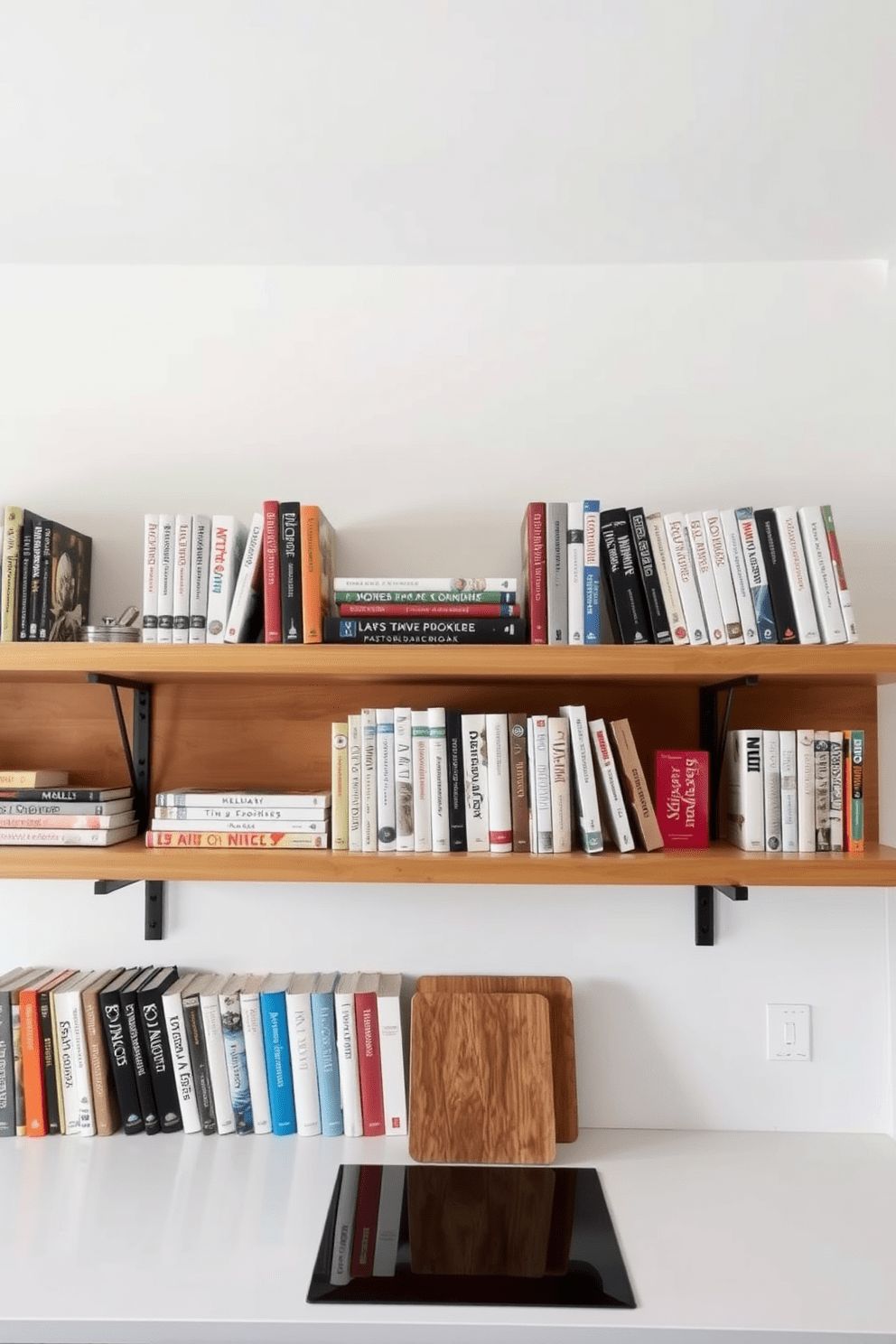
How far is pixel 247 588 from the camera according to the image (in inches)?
60.0

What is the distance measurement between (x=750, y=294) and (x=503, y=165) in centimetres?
59

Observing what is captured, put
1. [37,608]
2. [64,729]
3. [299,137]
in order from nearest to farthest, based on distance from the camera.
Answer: [299,137]
[37,608]
[64,729]

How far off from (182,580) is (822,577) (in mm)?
1067

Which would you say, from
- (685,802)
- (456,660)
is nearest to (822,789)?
(685,802)

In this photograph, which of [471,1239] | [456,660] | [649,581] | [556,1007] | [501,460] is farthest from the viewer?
[501,460]

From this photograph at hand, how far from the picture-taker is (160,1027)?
1584 mm

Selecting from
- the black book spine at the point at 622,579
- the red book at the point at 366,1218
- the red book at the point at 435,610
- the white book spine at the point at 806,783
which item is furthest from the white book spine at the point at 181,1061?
the white book spine at the point at 806,783

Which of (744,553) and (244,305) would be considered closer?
(744,553)

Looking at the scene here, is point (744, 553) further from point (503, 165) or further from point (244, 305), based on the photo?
point (244, 305)

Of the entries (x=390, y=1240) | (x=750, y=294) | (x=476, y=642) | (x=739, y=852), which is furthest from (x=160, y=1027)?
(x=750, y=294)

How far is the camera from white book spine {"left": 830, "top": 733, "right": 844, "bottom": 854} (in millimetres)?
1504

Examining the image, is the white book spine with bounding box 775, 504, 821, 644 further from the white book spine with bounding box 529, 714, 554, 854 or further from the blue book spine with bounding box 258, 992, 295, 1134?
the blue book spine with bounding box 258, 992, 295, 1134

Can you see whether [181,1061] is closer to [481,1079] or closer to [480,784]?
[481,1079]

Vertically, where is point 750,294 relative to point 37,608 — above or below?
above
